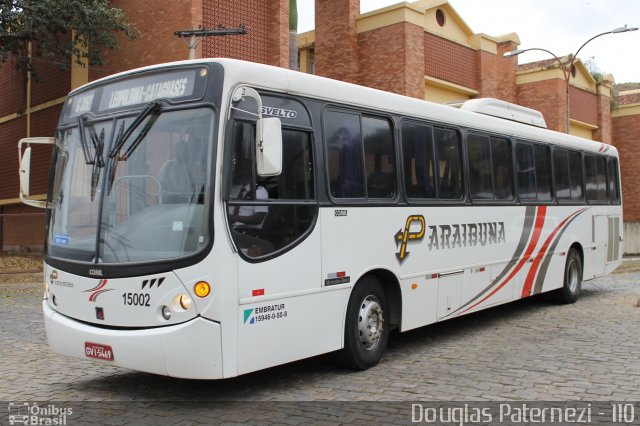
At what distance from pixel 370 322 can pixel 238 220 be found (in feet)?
7.63

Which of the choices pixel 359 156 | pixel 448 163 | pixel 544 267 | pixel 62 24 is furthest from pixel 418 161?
pixel 62 24

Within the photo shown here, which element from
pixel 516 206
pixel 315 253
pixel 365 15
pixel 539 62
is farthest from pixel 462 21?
pixel 315 253

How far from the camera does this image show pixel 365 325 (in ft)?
24.3

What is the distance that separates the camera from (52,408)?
19.8ft

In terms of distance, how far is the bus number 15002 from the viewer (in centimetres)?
574

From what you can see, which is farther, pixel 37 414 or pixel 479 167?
pixel 479 167

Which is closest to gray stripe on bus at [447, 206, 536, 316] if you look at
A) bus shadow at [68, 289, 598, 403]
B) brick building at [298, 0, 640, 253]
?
bus shadow at [68, 289, 598, 403]

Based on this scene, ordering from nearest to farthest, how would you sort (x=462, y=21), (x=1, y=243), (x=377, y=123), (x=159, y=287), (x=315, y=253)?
(x=159, y=287), (x=315, y=253), (x=377, y=123), (x=1, y=243), (x=462, y=21)

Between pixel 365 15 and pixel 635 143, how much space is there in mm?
26449

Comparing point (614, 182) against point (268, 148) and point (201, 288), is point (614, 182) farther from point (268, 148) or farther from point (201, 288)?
point (201, 288)

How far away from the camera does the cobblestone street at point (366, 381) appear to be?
5.91 meters

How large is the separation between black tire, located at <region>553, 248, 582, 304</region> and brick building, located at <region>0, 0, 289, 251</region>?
534 inches

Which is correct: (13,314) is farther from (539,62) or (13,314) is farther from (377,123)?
(539,62)

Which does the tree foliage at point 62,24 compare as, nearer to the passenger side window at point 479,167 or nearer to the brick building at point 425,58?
the brick building at point 425,58
